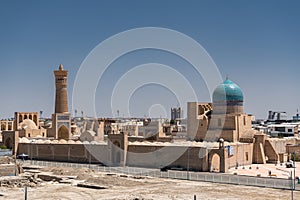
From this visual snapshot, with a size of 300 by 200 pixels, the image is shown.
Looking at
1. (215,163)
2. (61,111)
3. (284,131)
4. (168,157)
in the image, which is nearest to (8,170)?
(168,157)

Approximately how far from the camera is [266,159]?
139ft

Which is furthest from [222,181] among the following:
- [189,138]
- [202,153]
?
[189,138]

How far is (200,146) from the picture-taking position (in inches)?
1390

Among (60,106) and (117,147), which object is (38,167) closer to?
(117,147)

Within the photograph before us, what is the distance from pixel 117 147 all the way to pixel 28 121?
26.5 metres

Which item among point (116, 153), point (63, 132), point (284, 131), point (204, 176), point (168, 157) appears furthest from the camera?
point (284, 131)

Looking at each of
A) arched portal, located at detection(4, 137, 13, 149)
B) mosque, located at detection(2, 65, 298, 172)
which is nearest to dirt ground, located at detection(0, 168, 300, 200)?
mosque, located at detection(2, 65, 298, 172)

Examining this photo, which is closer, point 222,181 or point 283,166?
point 222,181

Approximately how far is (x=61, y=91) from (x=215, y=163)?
109 feet

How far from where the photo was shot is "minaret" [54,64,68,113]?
61.1 meters

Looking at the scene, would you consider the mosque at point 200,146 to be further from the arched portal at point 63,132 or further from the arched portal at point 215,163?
the arched portal at point 63,132

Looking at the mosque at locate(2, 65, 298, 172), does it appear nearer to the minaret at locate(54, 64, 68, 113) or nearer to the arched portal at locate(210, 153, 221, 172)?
the arched portal at locate(210, 153, 221, 172)

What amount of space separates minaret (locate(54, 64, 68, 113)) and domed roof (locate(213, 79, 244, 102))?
2439cm

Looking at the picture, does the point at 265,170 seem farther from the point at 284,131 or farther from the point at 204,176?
the point at 284,131
